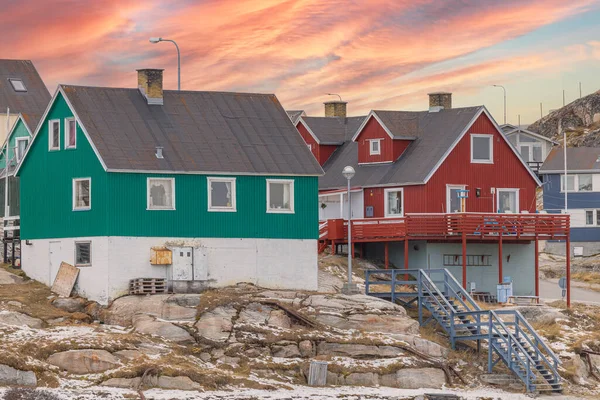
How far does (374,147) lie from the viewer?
2778 inches

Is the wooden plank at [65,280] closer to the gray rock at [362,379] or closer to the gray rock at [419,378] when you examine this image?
the gray rock at [362,379]

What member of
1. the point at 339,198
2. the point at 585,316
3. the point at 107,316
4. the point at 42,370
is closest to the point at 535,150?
the point at 339,198

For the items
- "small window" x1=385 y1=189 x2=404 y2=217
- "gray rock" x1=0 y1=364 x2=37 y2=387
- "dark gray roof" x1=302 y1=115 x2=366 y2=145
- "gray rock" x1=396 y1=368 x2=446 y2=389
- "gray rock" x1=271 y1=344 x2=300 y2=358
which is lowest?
"gray rock" x1=396 y1=368 x2=446 y2=389

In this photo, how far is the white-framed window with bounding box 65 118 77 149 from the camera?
54.7 meters

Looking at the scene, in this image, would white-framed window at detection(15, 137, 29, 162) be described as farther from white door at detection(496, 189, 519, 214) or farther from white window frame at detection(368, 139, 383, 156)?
white door at detection(496, 189, 519, 214)

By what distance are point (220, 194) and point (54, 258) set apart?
24.7 feet

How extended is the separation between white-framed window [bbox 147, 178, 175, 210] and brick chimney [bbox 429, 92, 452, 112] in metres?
22.3

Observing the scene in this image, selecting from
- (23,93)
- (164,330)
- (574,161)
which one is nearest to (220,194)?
(164,330)

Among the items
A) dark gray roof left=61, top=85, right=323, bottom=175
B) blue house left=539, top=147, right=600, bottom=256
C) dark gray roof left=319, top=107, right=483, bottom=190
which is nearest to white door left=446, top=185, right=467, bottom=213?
dark gray roof left=319, top=107, right=483, bottom=190

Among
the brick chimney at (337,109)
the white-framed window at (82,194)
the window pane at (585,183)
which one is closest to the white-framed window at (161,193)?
the white-framed window at (82,194)

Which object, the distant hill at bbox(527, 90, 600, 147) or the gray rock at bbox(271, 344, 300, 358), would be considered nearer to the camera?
the gray rock at bbox(271, 344, 300, 358)

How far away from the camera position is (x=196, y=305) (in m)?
50.9

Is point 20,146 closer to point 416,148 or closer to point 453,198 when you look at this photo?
point 416,148

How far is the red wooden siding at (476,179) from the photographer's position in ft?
217
